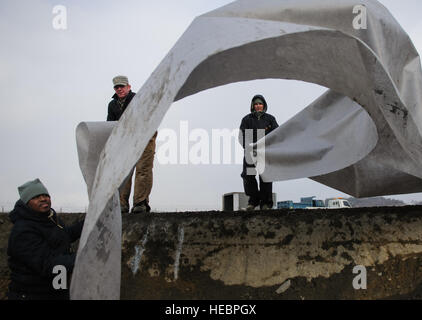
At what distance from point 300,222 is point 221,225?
55cm

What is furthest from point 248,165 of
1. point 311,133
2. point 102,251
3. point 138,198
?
point 102,251

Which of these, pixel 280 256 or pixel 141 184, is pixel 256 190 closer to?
pixel 141 184

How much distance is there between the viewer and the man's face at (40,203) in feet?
6.71

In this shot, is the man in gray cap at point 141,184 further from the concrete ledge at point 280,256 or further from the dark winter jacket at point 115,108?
the concrete ledge at point 280,256

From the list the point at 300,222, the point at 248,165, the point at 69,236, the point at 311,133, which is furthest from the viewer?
the point at 248,165

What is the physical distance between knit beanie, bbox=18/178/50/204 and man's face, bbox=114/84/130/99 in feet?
5.31

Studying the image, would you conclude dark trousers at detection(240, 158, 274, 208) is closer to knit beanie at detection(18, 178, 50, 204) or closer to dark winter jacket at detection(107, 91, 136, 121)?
dark winter jacket at detection(107, 91, 136, 121)

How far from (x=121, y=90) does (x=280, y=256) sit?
2212 millimetres

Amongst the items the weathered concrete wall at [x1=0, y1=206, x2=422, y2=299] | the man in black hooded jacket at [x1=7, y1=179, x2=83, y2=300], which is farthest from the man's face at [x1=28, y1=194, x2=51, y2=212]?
the weathered concrete wall at [x1=0, y1=206, x2=422, y2=299]

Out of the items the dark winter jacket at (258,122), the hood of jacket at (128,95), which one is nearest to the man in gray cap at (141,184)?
the hood of jacket at (128,95)

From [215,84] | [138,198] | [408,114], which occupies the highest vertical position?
[215,84]

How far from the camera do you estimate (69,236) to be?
226 centimetres

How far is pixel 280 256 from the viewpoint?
230 cm
